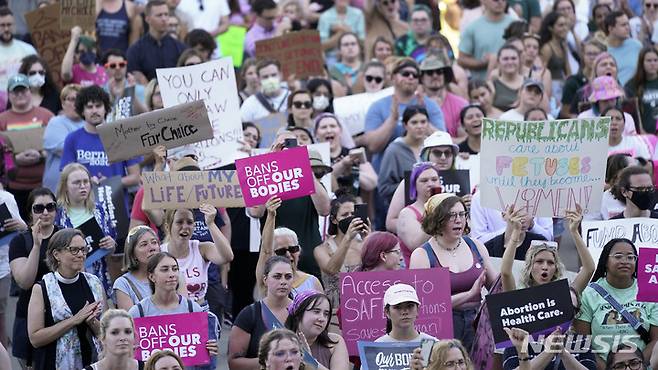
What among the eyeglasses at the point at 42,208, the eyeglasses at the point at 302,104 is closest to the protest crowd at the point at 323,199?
the eyeglasses at the point at 42,208

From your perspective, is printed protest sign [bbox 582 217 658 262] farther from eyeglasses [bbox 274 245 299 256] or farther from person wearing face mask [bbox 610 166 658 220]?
eyeglasses [bbox 274 245 299 256]

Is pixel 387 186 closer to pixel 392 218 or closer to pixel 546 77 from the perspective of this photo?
pixel 392 218

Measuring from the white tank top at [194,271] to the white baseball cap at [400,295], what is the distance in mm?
1837

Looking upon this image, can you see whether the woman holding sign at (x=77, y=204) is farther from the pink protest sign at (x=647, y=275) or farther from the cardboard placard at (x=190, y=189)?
the pink protest sign at (x=647, y=275)

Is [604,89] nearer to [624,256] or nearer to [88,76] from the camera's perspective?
[624,256]

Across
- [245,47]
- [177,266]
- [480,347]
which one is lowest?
[480,347]

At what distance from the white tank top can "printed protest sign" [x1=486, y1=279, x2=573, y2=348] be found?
2445 millimetres

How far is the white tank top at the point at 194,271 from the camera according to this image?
12.9 metres

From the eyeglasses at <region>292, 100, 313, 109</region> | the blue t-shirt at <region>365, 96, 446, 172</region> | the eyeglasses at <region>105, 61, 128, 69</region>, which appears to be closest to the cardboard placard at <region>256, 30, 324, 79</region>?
the eyeglasses at <region>105, 61, 128, 69</region>

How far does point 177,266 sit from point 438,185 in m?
2.45

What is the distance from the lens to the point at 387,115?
16406 mm

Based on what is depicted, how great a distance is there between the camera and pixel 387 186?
15.1 metres

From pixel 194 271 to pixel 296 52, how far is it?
5.63 meters

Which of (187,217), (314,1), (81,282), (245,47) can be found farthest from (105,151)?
(314,1)
